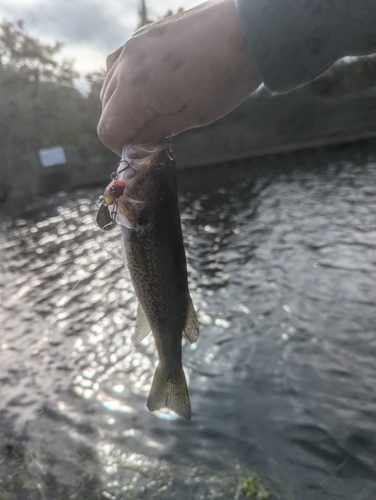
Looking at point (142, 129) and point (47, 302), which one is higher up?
point (142, 129)

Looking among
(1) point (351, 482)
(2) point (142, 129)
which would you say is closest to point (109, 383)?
(1) point (351, 482)

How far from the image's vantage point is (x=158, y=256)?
2471mm

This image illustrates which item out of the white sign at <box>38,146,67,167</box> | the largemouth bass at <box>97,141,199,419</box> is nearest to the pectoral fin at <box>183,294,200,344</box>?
the largemouth bass at <box>97,141,199,419</box>

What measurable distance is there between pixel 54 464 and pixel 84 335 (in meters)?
3.99

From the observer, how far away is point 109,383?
8.21m

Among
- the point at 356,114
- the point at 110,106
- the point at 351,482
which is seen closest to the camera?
the point at 110,106

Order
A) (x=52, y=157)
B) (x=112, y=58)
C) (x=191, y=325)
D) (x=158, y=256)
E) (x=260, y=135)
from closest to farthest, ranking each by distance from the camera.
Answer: (x=112, y=58), (x=158, y=256), (x=191, y=325), (x=52, y=157), (x=260, y=135)

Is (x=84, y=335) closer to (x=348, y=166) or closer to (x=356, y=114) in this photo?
(x=348, y=166)

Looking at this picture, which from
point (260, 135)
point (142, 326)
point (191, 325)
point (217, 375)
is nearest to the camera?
point (191, 325)

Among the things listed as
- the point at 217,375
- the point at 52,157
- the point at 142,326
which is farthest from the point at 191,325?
the point at 52,157

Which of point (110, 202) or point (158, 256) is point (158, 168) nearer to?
point (110, 202)

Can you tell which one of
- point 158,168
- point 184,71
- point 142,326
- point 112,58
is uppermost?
point 112,58

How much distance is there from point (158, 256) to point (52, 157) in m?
36.2

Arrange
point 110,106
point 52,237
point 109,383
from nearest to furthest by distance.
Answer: point 110,106
point 109,383
point 52,237
